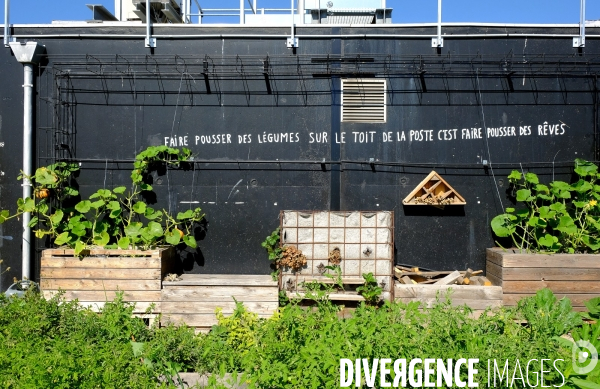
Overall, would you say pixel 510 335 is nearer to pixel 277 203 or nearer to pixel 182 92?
pixel 277 203

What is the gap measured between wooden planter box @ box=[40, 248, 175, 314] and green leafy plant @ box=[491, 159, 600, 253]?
499cm

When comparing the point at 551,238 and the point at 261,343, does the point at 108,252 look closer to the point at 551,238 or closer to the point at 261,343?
the point at 261,343

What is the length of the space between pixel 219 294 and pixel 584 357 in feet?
14.2

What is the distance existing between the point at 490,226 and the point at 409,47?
9.94 feet

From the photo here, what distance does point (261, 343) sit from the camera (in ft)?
19.0

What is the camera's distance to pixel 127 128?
26.0ft

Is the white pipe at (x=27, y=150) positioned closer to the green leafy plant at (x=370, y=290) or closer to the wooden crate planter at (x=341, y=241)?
the wooden crate planter at (x=341, y=241)

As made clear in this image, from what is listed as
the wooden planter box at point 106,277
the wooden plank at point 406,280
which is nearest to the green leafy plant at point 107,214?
the wooden planter box at point 106,277

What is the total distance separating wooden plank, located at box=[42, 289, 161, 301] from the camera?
22.6ft

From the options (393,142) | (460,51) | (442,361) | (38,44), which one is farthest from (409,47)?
(38,44)

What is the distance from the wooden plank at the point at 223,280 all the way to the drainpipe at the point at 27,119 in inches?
94.3

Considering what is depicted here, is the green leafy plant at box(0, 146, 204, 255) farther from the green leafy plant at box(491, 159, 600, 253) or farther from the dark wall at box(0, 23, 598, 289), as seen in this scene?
the green leafy plant at box(491, 159, 600, 253)

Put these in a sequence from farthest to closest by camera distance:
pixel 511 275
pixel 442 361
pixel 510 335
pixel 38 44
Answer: pixel 38 44 < pixel 511 275 < pixel 510 335 < pixel 442 361

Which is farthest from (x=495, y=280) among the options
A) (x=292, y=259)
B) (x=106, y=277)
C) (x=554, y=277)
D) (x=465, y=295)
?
(x=106, y=277)
